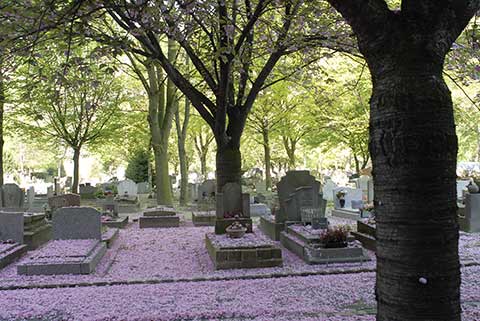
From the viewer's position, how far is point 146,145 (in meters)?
32.3

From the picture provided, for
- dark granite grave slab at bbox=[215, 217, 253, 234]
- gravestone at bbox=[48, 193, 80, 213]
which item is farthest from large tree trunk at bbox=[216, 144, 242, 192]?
gravestone at bbox=[48, 193, 80, 213]

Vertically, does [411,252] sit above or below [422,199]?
below

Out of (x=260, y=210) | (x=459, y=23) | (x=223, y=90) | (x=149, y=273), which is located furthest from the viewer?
(x=260, y=210)

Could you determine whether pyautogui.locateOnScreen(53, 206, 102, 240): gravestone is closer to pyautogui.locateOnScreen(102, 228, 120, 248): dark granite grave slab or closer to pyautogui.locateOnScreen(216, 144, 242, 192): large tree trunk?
Result: pyautogui.locateOnScreen(102, 228, 120, 248): dark granite grave slab

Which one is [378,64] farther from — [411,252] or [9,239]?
[9,239]

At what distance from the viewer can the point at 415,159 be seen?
2691 millimetres

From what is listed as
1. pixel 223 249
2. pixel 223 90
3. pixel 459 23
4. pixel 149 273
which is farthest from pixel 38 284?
pixel 459 23

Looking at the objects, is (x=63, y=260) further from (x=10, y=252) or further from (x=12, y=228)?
(x=12, y=228)

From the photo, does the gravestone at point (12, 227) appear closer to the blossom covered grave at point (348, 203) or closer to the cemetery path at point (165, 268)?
the cemetery path at point (165, 268)

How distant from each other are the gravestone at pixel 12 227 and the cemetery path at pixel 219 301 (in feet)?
12.7

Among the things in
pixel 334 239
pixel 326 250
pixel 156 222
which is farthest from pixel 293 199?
pixel 156 222

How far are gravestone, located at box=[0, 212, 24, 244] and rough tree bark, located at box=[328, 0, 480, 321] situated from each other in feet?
31.4

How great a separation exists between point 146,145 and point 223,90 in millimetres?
23432

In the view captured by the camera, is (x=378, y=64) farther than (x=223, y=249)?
No
